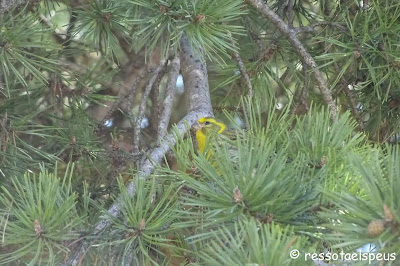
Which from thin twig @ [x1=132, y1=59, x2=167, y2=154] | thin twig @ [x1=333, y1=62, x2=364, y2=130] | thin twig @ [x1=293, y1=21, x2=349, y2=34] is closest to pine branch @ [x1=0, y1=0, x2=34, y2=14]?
thin twig @ [x1=132, y1=59, x2=167, y2=154]

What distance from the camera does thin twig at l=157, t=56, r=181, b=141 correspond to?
2.04m

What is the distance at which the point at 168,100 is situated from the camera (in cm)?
219

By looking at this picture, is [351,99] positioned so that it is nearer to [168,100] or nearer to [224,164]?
[168,100]

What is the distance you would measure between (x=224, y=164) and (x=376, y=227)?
0.33 m

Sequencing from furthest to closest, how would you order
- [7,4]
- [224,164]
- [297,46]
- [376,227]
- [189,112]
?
[189,112]
[297,46]
[7,4]
[224,164]
[376,227]

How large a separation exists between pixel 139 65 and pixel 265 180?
90.7 inches

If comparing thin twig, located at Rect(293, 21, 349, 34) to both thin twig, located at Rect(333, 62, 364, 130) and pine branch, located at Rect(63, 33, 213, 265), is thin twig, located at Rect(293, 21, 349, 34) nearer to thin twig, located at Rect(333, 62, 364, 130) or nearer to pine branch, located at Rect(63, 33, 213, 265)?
thin twig, located at Rect(333, 62, 364, 130)

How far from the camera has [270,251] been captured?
106cm

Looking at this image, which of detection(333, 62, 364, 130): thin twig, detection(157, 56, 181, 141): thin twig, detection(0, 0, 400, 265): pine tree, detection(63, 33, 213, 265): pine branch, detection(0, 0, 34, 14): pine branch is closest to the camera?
detection(0, 0, 400, 265): pine tree

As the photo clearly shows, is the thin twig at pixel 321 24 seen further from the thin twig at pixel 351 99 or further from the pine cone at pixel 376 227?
the pine cone at pixel 376 227

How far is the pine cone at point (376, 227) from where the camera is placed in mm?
1009

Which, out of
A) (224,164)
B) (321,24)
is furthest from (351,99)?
(224,164)

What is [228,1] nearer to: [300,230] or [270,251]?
[300,230]

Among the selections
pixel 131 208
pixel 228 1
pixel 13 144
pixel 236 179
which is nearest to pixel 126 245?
pixel 131 208
